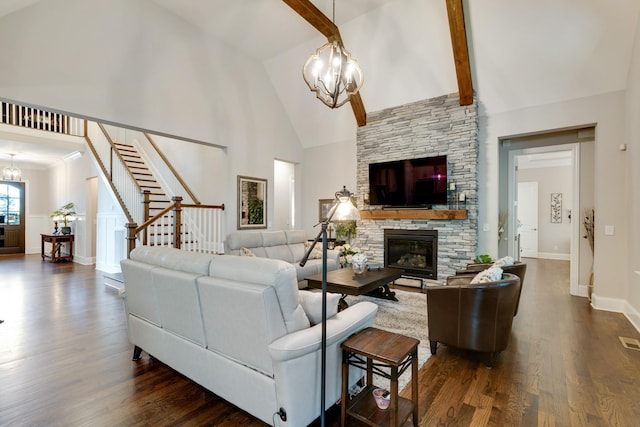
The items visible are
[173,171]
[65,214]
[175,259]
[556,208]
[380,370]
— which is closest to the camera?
[380,370]

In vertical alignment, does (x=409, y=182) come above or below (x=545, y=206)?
above

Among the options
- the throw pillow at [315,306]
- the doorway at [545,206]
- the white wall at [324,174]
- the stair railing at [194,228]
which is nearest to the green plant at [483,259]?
the white wall at [324,174]

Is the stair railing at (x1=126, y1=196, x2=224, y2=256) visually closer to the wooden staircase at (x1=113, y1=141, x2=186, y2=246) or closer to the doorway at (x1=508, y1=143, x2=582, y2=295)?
the wooden staircase at (x1=113, y1=141, x2=186, y2=246)

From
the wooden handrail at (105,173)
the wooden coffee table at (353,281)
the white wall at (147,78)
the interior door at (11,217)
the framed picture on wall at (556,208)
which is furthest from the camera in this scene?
the interior door at (11,217)

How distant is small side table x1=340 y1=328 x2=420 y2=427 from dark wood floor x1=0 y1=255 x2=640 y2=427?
27cm

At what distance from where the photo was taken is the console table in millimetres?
8102

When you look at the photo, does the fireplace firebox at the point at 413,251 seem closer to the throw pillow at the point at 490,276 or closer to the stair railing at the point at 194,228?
the throw pillow at the point at 490,276

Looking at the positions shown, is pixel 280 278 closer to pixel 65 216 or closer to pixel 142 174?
pixel 142 174

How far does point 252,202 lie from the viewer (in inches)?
252

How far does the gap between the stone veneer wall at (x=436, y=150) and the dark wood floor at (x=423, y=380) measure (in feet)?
5.12

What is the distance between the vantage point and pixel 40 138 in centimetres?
727

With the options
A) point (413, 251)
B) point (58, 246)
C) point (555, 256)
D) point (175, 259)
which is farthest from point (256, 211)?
point (555, 256)

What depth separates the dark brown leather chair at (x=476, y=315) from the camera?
8.39 feet

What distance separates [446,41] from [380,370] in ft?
16.3
